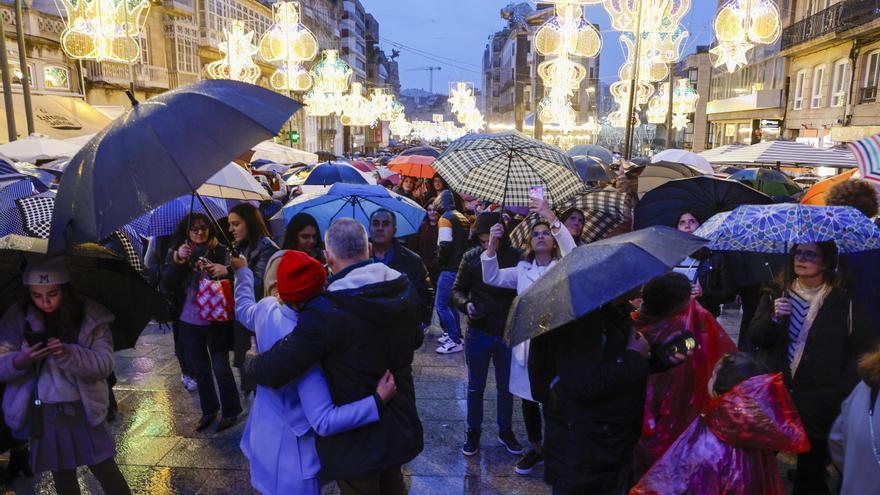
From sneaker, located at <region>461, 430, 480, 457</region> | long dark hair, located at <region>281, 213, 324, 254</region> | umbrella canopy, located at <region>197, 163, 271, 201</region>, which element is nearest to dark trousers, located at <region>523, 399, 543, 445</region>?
sneaker, located at <region>461, 430, 480, 457</region>

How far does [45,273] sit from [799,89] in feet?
100

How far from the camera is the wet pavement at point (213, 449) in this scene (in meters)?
4.19

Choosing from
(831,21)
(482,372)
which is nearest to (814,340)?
(482,372)

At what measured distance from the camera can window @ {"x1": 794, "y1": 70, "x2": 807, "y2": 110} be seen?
85.4ft

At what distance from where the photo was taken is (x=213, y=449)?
4.68 metres

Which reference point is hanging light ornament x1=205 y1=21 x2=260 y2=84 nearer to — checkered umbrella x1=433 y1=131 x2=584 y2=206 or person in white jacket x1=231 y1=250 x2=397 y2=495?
checkered umbrella x1=433 y1=131 x2=584 y2=206

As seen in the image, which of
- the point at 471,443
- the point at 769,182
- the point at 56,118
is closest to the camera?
the point at 471,443

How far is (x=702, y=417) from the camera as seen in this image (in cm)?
285

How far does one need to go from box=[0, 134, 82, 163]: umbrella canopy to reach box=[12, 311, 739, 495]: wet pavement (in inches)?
191

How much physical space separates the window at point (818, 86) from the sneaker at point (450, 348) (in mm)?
23622

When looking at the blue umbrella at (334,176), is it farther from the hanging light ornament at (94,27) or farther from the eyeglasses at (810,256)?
the hanging light ornament at (94,27)

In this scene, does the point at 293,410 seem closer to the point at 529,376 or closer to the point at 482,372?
the point at 529,376

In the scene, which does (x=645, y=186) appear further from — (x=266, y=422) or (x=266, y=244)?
(x=266, y=422)

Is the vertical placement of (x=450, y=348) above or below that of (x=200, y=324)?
below
